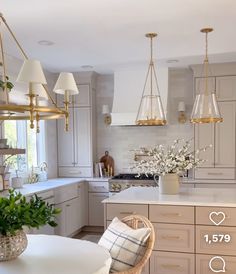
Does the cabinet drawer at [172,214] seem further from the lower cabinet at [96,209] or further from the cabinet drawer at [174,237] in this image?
the lower cabinet at [96,209]

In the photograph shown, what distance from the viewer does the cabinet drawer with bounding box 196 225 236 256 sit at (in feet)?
9.53

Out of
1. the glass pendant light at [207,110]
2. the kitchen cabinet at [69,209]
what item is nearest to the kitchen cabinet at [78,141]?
the kitchen cabinet at [69,209]

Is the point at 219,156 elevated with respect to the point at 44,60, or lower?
lower

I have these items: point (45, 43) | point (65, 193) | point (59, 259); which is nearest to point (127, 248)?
point (59, 259)

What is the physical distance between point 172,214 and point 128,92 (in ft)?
9.28

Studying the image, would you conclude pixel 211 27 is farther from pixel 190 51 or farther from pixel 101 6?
pixel 101 6

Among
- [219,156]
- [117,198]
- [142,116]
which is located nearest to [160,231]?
[117,198]

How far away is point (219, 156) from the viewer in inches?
200

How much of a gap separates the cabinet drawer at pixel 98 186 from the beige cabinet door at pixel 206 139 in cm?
156

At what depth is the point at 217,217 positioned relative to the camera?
2.94 meters

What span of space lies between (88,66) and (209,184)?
2.59 m

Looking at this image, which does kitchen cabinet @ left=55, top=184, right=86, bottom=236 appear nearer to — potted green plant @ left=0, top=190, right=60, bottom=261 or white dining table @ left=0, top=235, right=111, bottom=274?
white dining table @ left=0, top=235, right=111, bottom=274

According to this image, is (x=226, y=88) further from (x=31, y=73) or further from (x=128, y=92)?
(x=31, y=73)

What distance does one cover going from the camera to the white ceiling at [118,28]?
9.34 feet
